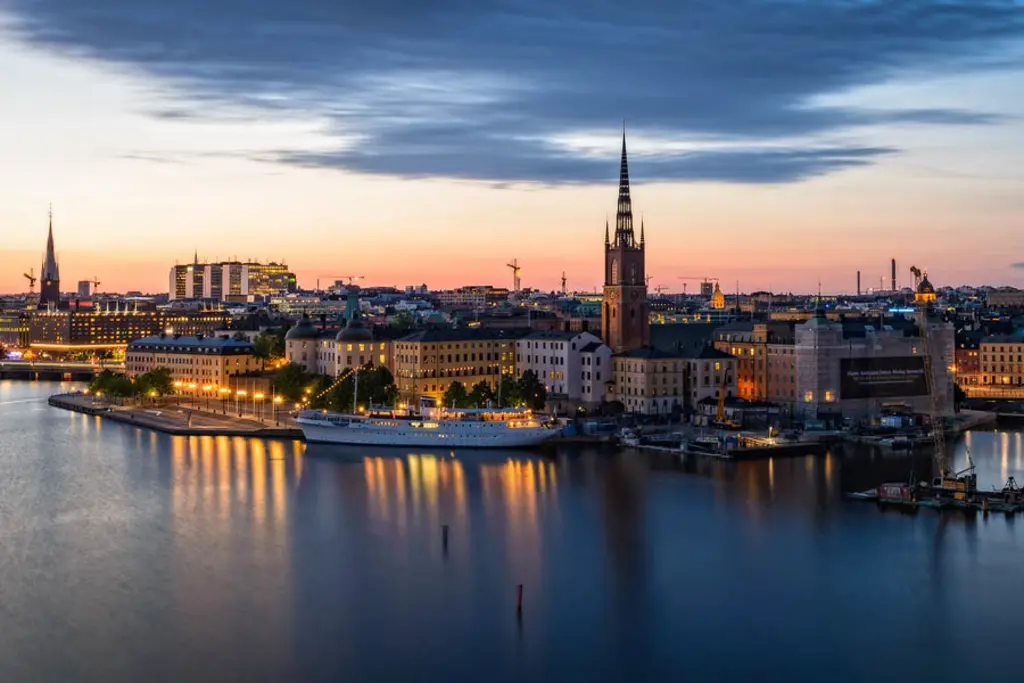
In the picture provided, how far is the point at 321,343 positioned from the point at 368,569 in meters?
19.7

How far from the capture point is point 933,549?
1619 cm

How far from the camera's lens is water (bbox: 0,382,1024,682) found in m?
12.1

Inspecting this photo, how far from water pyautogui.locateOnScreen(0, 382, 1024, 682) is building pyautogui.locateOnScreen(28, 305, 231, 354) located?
40.0m

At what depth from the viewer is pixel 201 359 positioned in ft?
118

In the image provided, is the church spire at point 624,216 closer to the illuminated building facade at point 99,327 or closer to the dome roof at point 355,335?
the dome roof at point 355,335

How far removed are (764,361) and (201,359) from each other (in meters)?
15.4

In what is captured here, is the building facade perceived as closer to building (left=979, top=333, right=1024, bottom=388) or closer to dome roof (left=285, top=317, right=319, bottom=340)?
dome roof (left=285, top=317, right=319, bottom=340)

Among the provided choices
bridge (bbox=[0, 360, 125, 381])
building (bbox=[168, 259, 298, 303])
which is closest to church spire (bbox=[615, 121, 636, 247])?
bridge (bbox=[0, 360, 125, 381])

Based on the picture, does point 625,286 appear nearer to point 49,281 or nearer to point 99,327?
point 99,327

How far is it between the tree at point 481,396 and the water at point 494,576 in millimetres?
4591

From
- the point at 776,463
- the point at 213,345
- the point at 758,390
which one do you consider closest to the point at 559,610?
the point at 776,463

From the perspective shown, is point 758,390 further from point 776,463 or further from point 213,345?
point 213,345

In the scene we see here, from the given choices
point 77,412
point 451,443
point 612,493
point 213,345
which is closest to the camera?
point 612,493

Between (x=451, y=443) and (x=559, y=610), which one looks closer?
(x=559, y=610)
